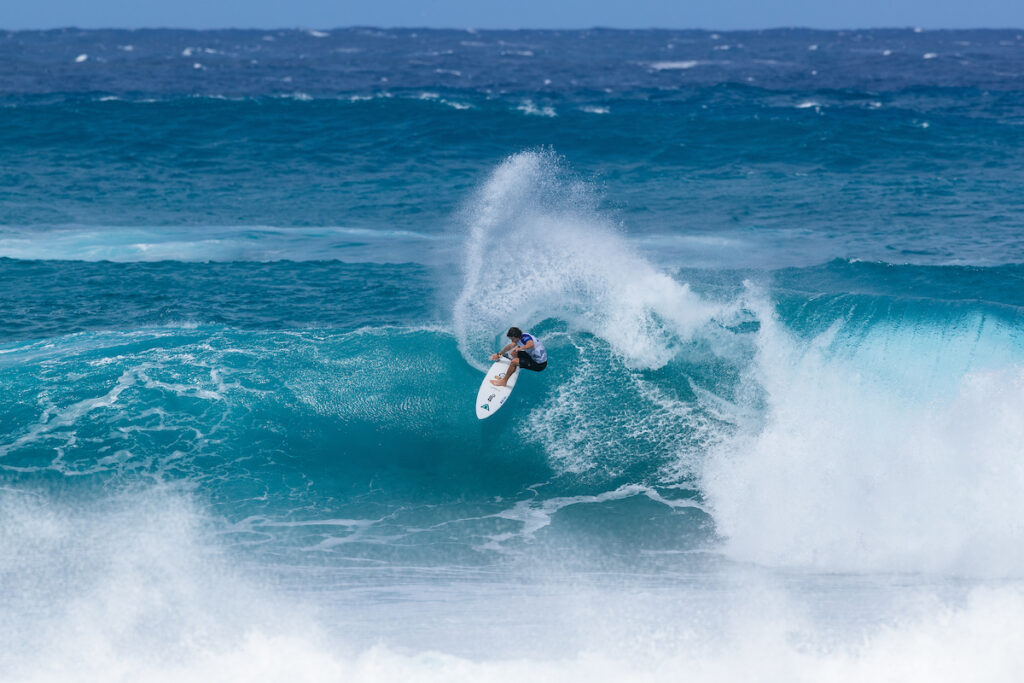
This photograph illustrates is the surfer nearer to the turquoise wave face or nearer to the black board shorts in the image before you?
the black board shorts

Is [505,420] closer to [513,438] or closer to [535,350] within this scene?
[513,438]

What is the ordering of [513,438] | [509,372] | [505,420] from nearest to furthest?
[509,372]
[513,438]
[505,420]

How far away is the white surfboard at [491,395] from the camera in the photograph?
46.8 ft

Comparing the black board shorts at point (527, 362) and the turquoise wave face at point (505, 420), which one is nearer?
the turquoise wave face at point (505, 420)

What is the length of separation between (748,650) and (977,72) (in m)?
69.2

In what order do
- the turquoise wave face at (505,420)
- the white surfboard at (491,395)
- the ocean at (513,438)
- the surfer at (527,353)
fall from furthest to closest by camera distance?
the white surfboard at (491,395)
the surfer at (527,353)
the turquoise wave face at (505,420)
the ocean at (513,438)

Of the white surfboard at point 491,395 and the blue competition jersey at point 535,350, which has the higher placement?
the blue competition jersey at point 535,350

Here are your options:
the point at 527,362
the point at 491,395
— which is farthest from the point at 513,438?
the point at 527,362

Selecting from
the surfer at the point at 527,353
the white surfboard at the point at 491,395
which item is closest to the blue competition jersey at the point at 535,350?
the surfer at the point at 527,353

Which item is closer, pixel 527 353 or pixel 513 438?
pixel 527 353

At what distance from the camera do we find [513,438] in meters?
14.3

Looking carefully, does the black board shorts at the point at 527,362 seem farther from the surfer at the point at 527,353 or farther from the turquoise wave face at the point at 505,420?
the turquoise wave face at the point at 505,420

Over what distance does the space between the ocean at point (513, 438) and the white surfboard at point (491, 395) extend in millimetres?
407

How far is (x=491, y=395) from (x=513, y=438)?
689 mm
